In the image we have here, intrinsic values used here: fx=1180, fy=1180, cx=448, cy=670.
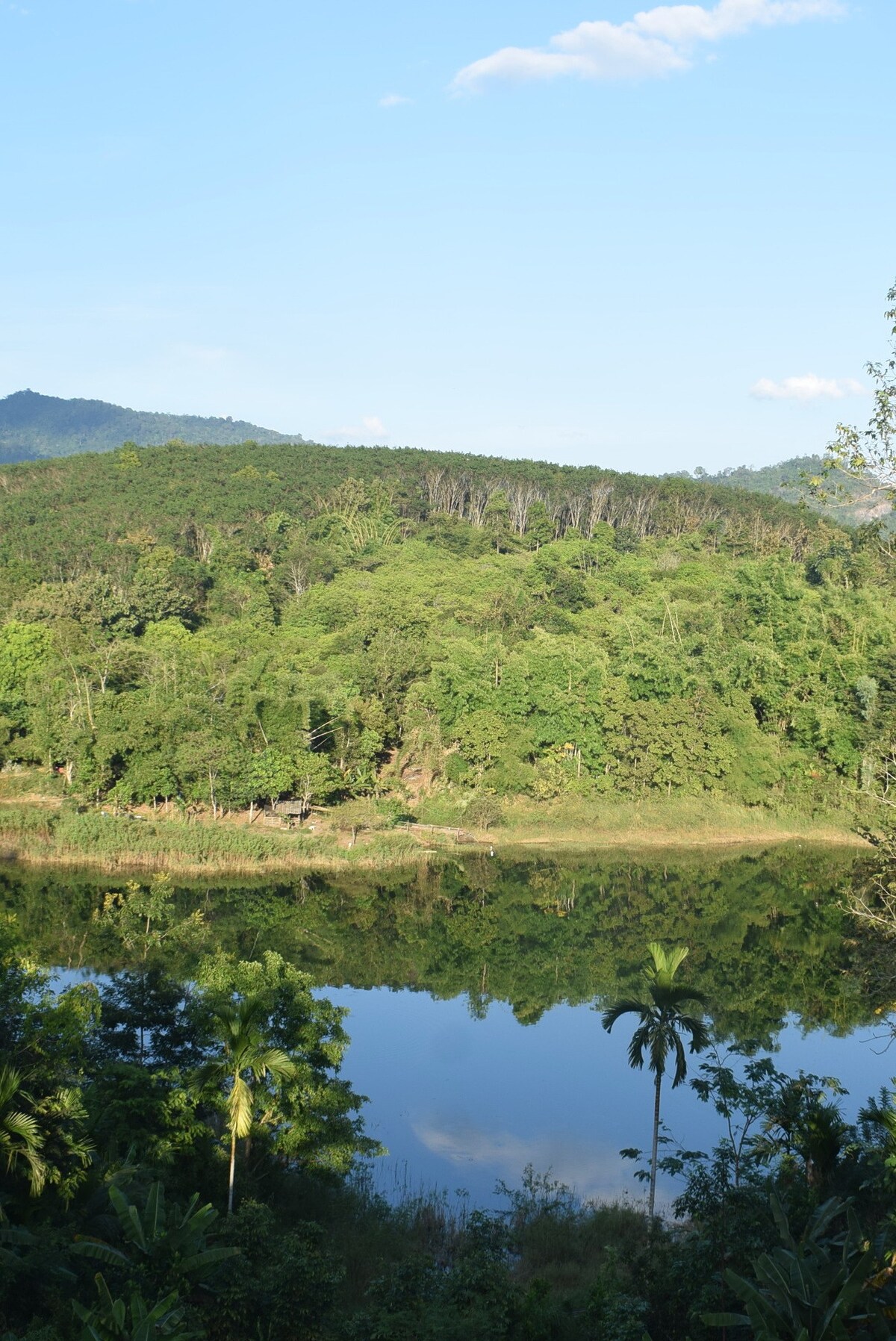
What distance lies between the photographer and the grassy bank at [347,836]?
30859 mm

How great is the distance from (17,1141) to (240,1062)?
9.20 feet

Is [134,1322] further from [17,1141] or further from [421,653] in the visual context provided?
[421,653]

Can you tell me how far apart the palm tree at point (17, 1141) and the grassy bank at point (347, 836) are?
781 inches

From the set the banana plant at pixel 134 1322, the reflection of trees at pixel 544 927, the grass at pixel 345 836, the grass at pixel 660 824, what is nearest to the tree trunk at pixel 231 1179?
the banana plant at pixel 134 1322

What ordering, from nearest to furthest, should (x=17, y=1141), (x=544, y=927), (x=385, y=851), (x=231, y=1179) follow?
1. (x=17, y=1141)
2. (x=231, y=1179)
3. (x=544, y=927)
4. (x=385, y=851)

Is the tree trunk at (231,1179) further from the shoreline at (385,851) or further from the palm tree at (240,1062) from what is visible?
the shoreline at (385,851)

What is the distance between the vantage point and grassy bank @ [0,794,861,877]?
3086cm

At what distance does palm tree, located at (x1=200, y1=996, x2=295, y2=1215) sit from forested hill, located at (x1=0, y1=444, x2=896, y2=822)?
67.0 feet

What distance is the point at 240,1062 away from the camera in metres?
13.0

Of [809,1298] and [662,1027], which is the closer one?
[809,1298]

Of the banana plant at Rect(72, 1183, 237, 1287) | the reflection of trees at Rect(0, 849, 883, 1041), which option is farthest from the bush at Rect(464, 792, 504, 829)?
the banana plant at Rect(72, 1183, 237, 1287)

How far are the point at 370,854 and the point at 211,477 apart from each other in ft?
150

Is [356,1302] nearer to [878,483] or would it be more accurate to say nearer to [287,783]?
[878,483]

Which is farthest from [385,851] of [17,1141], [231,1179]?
[17,1141]
